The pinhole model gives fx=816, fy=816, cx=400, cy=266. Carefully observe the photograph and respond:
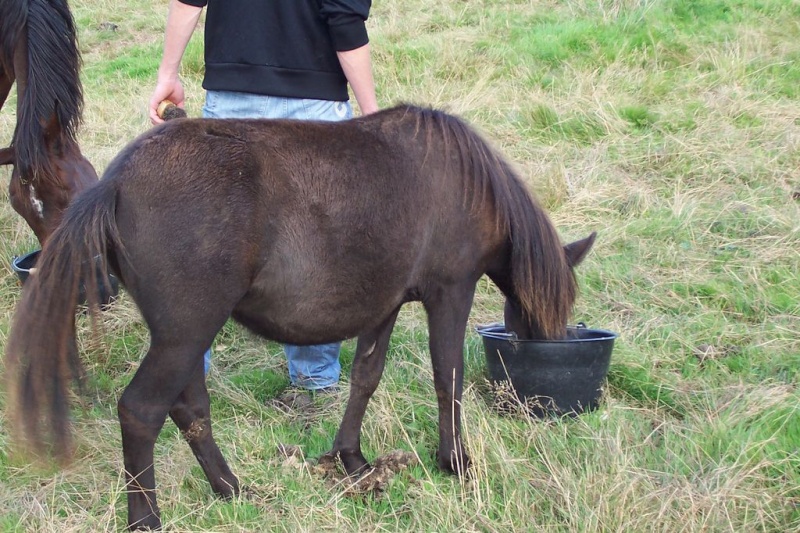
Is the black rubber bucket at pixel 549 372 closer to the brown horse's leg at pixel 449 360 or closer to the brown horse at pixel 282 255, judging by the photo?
the brown horse at pixel 282 255

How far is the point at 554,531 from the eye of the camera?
2.98 metres

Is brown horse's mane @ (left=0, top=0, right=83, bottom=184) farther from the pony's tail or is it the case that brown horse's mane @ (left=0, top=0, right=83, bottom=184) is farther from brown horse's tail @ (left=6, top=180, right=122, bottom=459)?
brown horse's tail @ (left=6, top=180, right=122, bottom=459)

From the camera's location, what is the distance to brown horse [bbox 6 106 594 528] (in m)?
2.79

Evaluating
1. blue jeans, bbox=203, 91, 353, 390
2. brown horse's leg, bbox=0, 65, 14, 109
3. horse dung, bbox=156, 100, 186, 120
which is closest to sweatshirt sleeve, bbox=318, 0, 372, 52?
blue jeans, bbox=203, 91, 353, 390

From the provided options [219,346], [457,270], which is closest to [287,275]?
[457,270]

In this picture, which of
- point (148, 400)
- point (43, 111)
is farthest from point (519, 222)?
point (43, 111)

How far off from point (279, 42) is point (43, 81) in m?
1.70

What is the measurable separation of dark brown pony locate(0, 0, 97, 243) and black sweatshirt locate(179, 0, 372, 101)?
123cm

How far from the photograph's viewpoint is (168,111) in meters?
3.82

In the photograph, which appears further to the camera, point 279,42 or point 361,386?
point 279,42

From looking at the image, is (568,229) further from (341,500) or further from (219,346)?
(341,500)

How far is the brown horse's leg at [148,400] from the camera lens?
9.36 feet

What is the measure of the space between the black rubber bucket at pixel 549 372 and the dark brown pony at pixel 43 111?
2514 mm

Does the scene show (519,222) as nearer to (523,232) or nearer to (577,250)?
(523,232)
